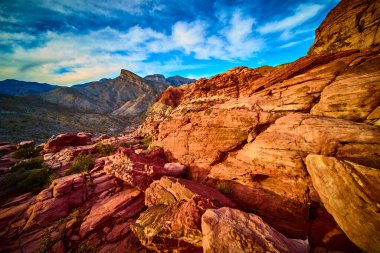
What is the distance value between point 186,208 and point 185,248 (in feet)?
4.12

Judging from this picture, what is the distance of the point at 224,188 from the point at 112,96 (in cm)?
13972

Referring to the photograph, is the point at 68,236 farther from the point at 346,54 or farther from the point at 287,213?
the point at 346,54

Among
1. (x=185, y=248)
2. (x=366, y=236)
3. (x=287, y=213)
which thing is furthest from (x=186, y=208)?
(x=366, y=236)

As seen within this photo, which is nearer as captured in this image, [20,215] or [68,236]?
[68,236]

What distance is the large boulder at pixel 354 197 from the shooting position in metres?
4.36

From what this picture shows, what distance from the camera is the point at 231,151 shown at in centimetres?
996

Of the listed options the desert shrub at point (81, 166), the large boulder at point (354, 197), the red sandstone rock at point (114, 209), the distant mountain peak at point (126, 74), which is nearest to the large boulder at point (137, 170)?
the red sandstone rock at point (114, 209)

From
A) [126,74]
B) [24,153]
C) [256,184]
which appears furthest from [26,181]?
[126,74]

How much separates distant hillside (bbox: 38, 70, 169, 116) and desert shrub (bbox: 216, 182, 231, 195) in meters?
85.9

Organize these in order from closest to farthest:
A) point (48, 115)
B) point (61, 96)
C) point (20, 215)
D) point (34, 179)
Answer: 1. point (20, 215)
2. point (34, 179)
3. point (48, 115)
4. point (61, 96)

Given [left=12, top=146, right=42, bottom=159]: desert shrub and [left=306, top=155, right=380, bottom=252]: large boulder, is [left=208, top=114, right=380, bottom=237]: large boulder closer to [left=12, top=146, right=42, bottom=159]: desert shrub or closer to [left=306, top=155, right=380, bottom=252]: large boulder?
[left=306, top=155, right=380, bottom=252]: large boulder

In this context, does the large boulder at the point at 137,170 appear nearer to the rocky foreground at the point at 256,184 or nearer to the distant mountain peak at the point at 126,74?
the rocky foreground at the point at 256,184

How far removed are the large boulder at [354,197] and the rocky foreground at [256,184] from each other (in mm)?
31

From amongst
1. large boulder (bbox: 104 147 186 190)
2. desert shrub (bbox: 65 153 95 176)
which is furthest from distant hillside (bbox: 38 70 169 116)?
large boulder (bbox: 104 147 186 190)
